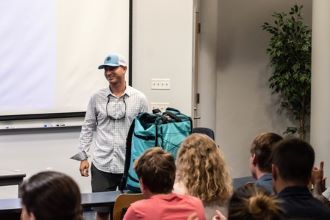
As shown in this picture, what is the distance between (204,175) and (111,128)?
162cm

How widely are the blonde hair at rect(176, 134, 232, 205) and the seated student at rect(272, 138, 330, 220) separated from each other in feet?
1.92

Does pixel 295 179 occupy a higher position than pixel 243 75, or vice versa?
pixel 243 75

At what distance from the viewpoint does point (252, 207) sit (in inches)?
67.1

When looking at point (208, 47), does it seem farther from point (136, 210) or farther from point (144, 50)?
point (136, 210)

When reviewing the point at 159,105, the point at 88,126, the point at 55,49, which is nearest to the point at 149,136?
the point at 88,126

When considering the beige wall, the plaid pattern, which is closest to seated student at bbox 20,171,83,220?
the plaid pattern

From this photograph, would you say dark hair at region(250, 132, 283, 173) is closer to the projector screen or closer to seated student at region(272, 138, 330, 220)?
seated student at region(272, 138, 330, 220)

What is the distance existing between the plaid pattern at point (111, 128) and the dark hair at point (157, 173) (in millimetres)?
1790

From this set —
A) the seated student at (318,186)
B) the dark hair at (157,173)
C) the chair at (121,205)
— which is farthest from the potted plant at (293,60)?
the dark hair at (157,173)

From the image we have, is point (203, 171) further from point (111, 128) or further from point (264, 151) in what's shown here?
point (111, 128)

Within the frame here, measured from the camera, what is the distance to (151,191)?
8.61 ft

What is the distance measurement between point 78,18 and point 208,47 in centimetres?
225

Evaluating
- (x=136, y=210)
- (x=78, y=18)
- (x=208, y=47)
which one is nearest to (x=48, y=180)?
(x=136, y=210)

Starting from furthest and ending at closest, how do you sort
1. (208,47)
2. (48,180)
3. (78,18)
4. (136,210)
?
(208,47), (78,18), (136,210), (48,180)
